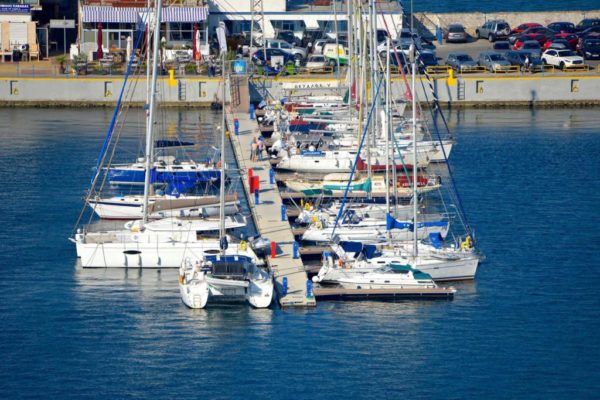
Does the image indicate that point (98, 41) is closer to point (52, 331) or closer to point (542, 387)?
point (52, 331)

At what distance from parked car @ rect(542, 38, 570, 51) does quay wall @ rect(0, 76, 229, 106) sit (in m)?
23.6

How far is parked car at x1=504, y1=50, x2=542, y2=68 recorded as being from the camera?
101312 mm

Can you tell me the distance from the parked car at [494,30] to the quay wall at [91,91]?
24.8 meters

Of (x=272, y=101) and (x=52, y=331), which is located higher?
(x=272, y=101)

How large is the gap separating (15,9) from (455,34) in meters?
31.6

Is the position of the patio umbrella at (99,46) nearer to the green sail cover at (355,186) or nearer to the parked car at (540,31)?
the parked car at (540,31)

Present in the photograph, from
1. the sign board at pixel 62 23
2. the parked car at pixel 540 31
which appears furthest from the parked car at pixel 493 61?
the sign board at pixel 62 23

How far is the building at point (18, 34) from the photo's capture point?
103 metres

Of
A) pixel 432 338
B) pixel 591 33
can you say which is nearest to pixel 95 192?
pixel 432 338

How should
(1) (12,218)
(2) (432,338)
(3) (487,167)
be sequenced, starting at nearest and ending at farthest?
1. (2) (432,338)
2. (1) (12,218)
3. (3) (487,167)

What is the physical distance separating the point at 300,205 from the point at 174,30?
35.9 metres

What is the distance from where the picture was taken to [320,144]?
8138 centimetres

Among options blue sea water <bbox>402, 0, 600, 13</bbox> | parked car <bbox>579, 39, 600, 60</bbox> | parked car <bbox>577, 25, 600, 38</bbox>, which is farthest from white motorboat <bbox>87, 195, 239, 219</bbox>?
blue sea water <bbox>402, 0, 600, 13</bbox>

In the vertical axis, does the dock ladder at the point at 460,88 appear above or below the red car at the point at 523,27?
below
